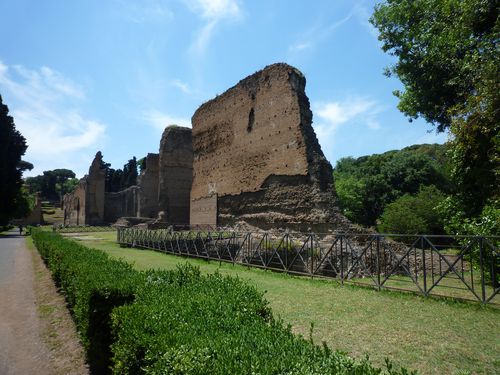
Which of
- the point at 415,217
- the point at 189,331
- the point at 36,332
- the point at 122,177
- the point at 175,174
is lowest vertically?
the point at 36,332

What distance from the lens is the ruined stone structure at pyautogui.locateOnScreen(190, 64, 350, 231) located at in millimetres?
15731

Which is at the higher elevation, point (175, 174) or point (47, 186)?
point (47, 186)

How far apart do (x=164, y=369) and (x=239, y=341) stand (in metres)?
0.51

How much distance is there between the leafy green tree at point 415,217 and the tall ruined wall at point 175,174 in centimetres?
1578

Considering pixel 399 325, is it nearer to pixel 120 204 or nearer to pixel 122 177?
pixel 120 204

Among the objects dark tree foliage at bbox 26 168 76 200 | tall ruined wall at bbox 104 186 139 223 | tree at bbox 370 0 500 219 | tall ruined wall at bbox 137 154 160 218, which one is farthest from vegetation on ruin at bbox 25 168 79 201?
tree at bbox 370 0 500 219

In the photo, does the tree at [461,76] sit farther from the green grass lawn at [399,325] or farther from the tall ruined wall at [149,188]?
the tall ruined wall at [149,188]

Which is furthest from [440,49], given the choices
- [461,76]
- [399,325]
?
[399,325]

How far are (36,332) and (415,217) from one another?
87.4ft

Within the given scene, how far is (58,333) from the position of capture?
6.27 m

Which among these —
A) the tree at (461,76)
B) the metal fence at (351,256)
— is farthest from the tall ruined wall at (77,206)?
the tree at (461,76)

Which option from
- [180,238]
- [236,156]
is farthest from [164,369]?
[236,156]

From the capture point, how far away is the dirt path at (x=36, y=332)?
4969 mm

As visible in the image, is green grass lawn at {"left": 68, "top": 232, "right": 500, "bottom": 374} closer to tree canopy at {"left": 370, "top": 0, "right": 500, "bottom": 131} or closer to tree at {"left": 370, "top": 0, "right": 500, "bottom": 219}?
tree at {"left": 370, "top": 0, "right": 500, "bottom": 219}
